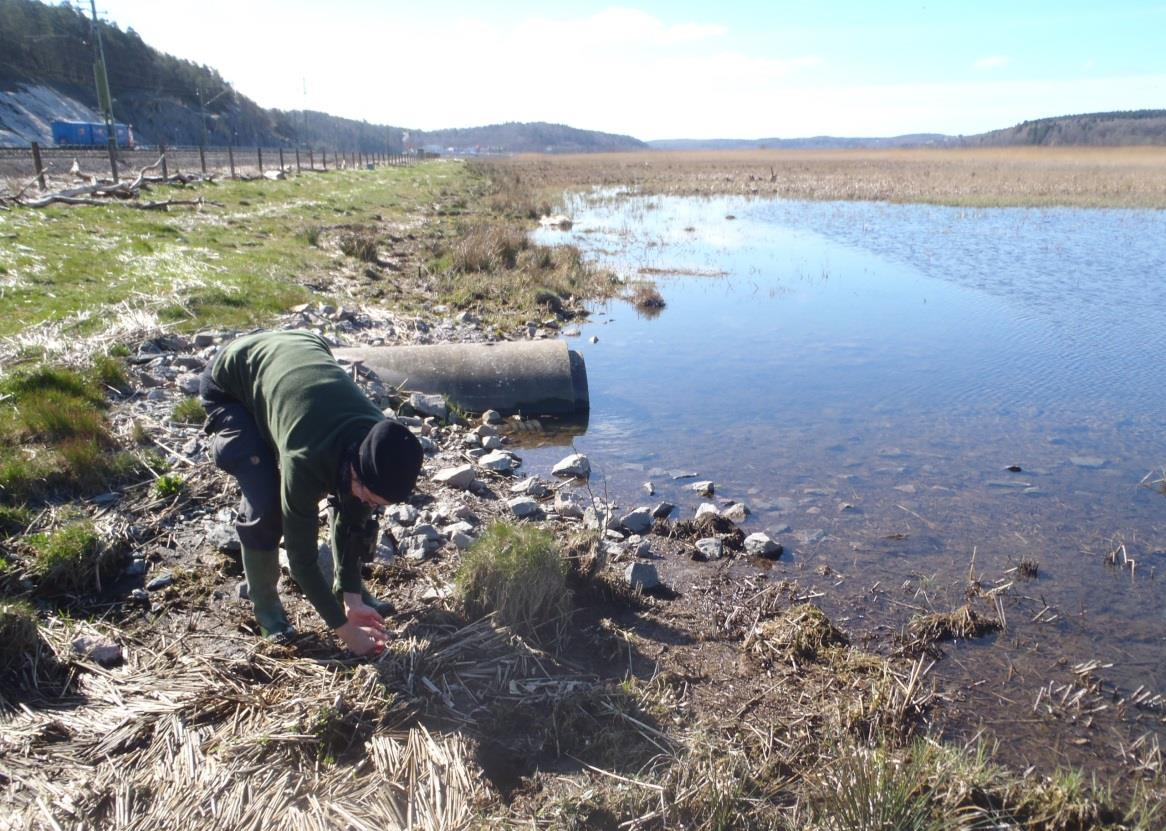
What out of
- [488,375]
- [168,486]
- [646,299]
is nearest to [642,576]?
[168,486]

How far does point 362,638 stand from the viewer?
369 centimetres

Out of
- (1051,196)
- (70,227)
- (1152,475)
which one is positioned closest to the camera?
(1152,475)

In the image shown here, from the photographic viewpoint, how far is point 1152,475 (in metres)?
7.42

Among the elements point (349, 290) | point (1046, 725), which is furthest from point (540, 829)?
point (349, 290)

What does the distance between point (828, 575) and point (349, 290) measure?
1016cm

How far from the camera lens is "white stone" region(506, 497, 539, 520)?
6.21m

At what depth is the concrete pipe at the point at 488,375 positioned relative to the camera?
8.62 metres

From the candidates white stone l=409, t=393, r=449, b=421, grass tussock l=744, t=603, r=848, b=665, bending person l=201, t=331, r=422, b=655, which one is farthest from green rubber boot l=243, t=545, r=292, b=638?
white stone l=409, t=393, r=449, b=421

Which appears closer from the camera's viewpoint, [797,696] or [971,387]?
[797,696]

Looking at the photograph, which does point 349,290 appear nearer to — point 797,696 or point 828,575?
point 828,575

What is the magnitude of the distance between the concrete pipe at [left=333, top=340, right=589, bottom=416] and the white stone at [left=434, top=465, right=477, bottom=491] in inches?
83.7

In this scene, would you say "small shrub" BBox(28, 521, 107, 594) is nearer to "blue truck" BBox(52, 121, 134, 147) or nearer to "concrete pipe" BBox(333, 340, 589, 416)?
"concrete pipe" BBox(333, 340, 589, 416)

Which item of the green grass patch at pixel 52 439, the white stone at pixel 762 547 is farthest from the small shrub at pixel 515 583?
the green grass patch at pixel 52 439

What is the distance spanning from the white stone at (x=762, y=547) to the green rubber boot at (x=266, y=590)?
3264 mm
